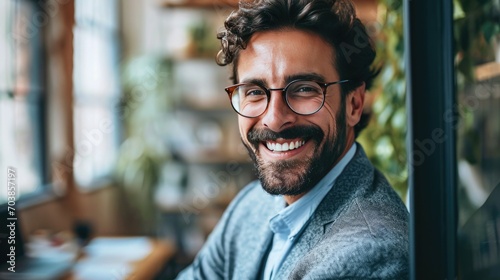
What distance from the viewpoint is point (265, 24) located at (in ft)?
2.06

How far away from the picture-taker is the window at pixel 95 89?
352 centimetres

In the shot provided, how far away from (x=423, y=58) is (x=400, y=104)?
0.63 meters

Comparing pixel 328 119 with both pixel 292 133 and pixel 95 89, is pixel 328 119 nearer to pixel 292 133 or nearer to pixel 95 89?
pixel 292 133

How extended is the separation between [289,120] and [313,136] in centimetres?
3

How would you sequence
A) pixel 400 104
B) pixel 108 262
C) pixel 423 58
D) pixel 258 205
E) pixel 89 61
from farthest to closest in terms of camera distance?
pixel 89 61 < pixel 108 262 < pixel 400 104 < pixel 258 205 < pixel 423 58

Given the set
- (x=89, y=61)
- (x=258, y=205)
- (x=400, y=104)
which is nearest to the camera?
(x=258, y=205)

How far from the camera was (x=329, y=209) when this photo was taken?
71cm

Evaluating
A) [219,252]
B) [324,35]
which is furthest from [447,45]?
[219,252]

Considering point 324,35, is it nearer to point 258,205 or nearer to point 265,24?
point 265,24

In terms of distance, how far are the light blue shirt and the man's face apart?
28 millimetres

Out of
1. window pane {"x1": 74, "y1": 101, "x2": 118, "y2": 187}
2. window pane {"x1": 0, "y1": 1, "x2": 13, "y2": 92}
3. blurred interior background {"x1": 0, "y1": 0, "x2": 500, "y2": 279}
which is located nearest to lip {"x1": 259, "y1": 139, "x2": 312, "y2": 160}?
blurred interior background {"x1": 0, "y1": 0, "x2": 500, "y2": 279}

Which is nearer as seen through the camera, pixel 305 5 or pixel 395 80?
pixel 305 5

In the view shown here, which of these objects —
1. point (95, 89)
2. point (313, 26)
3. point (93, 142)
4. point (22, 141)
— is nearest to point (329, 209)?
point (313, 26)

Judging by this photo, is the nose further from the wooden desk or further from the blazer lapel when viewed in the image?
the wooden desk
